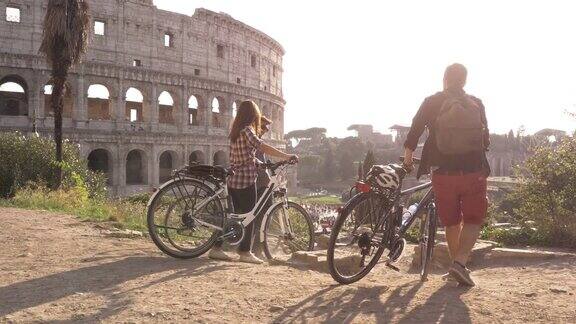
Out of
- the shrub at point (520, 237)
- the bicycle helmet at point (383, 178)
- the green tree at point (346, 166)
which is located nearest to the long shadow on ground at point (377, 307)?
the bicycle helmet at point (383, 178)

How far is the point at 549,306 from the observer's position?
297cm

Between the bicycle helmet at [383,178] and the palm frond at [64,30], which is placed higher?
the palm frond at [64,30]

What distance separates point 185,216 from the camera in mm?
4355

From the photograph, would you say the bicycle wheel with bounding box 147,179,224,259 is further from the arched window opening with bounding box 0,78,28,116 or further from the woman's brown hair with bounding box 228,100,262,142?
the arched window opening with bounding box 0,78,28,116

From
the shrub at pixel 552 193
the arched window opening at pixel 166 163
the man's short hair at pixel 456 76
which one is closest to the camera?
the man's short hair at pixel 456 76

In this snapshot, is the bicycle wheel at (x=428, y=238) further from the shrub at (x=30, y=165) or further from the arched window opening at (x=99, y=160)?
the arched window opening at (x=99, y=160)

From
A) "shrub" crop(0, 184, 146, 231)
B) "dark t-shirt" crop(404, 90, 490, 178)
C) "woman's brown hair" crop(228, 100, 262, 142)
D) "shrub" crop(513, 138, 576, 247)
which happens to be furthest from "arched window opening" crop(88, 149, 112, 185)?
"dark t-shirt" crop(404, 90, 490, 178)

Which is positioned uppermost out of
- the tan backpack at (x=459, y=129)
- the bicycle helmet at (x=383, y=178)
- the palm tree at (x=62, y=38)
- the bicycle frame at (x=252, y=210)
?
the palm tree at (x=62, y=38)

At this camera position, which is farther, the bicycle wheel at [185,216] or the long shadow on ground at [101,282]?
the bicycle wheel at [185,216]

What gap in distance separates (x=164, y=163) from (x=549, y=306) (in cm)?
3075

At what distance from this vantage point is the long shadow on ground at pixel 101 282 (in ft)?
9.29

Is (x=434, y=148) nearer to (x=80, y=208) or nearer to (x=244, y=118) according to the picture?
(x=244, y=118)

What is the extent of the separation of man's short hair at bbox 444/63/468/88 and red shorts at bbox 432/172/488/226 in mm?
689

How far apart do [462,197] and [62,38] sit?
44.0 ft
